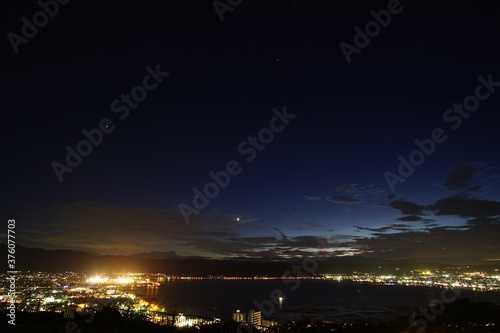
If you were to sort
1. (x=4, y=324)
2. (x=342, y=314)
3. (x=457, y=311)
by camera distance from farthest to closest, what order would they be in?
(x=342, y=314)
(x=457, y=311)
(x=4, y=324)

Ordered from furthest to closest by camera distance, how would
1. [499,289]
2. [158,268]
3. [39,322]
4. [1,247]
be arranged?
[158,268]
[499,289]
[1,247]
[39,322]

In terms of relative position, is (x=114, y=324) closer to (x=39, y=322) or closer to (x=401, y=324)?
(x=39, y=322)

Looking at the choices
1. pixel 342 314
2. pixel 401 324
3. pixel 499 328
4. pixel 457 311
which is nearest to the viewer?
pixel 499 328

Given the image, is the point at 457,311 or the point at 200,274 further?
the point at 200,274

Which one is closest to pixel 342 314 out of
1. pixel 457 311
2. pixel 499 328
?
pixel 457 311

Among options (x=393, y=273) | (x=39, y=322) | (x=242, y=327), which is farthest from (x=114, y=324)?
(x=393, y=273)

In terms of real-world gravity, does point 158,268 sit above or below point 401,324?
below

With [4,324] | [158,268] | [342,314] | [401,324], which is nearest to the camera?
[4,324]

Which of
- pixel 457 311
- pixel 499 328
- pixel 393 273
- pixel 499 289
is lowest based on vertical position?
pixel 393 273

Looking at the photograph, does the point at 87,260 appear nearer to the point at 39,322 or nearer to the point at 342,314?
the point at 342,314
